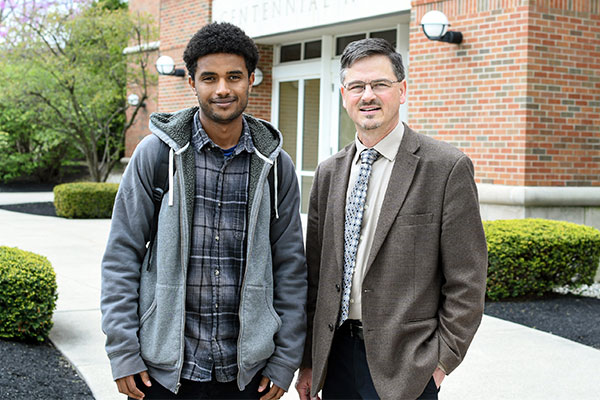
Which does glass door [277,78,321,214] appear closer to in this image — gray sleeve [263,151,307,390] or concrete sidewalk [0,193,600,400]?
concrete sidewalk [0,193,600,400]

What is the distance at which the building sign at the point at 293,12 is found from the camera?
11.0 metres

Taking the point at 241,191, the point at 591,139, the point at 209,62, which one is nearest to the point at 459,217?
the point at 241,191

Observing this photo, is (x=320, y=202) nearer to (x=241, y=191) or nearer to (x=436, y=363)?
(x=241, y=191)

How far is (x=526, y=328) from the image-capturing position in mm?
6227

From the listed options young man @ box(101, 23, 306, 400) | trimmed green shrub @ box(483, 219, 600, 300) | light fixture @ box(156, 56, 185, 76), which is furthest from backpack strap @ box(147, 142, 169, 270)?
light fixture @ box(156, 56, 185, 76)

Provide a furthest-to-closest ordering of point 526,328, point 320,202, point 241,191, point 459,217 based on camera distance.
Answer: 1. point 526,328
2. point 320,202
3. point 241,191
4. point 459,217

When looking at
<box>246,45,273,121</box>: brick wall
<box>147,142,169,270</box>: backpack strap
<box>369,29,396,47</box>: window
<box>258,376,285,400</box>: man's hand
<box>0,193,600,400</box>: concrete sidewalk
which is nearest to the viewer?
<box>147,142,169,270</box>: backpack strap

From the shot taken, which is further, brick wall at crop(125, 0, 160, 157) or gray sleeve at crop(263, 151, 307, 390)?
brick wall at crop(125, 0, 160, 157)

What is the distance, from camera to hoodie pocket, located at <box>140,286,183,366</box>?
2494mm

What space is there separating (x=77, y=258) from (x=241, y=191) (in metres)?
7.57

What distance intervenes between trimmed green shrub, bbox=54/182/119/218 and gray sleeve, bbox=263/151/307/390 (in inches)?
482

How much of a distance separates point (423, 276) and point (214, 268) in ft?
2.37

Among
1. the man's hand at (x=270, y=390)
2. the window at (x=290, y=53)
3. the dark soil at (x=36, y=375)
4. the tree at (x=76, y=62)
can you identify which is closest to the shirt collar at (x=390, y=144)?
the man's hand at (x=270, y=390)

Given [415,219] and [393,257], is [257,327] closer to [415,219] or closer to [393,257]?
[393,257]
